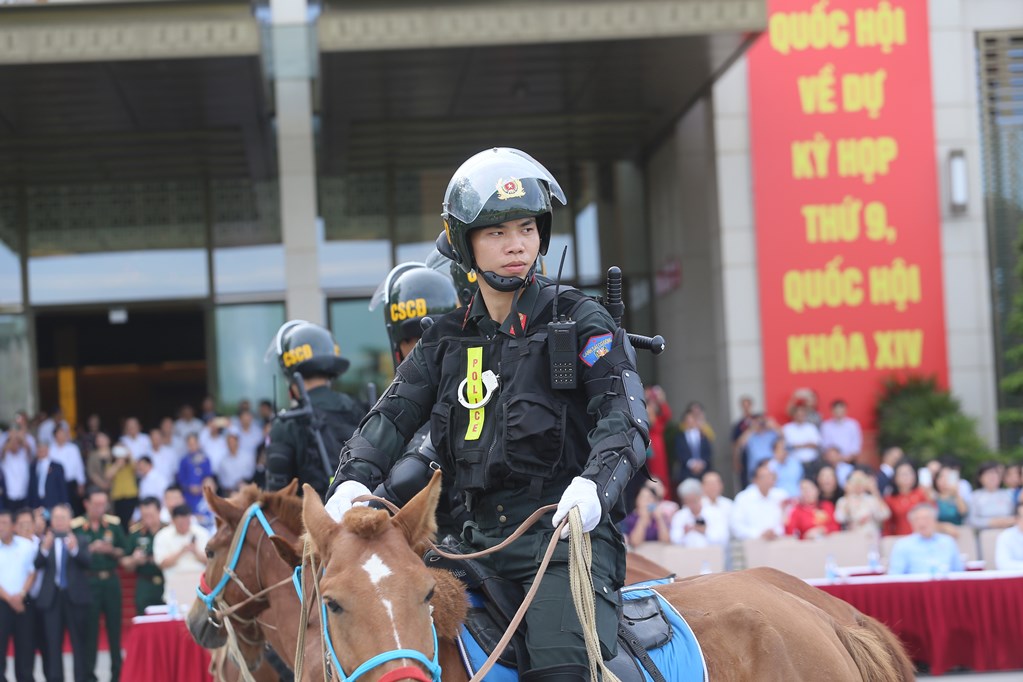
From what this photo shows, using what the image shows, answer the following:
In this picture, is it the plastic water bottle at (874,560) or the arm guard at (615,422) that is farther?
the plastic water bottle at (874,560)

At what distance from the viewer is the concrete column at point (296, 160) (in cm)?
1934

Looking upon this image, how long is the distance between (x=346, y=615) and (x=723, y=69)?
56.2ft

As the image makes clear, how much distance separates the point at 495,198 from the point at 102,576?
10.7 m

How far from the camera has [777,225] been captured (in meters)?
20.5

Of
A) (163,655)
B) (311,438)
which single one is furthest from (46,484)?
(311,438)

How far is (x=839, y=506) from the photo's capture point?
1459cm

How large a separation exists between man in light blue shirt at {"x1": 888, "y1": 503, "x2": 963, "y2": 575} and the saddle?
887 cm

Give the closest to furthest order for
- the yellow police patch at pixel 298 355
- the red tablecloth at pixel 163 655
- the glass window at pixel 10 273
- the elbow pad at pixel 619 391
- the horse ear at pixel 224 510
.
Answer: the elbow pad at pixel 619 391, the horse ear at pixel 224 510, the yellow police patch at pixel 298 355, the red tablecloth at pixel 163 655, the glass window at pixel 10 273

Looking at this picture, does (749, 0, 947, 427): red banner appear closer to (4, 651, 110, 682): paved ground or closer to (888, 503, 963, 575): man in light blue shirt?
(888, 503, 963, 575): man in light blue shirt

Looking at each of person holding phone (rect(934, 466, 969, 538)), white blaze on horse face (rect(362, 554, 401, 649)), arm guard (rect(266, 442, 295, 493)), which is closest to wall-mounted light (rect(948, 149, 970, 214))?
person holding phone (rect(934, 466, 969, 538))

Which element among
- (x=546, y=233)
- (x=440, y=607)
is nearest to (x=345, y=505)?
(x=440, y=607)

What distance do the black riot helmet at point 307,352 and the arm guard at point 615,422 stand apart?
4.62 metres

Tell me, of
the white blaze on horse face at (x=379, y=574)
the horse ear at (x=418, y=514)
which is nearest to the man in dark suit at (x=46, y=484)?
the horse ear at (x=418, y=514)

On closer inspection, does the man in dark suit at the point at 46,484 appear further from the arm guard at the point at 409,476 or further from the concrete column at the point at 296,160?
the arm guard at the point at 409,476
